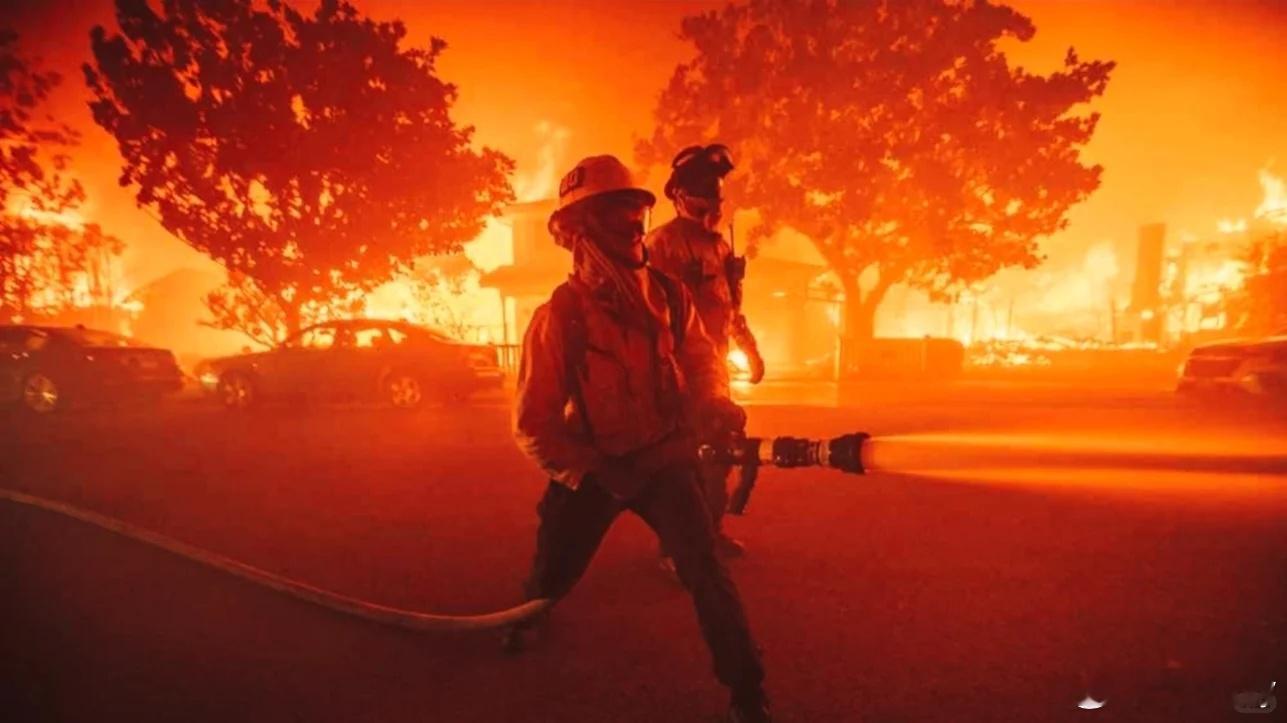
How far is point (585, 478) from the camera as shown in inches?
99.7

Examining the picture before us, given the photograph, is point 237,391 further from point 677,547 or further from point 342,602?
point 677,547

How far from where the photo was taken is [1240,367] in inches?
342

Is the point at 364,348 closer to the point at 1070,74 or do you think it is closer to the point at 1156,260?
the point at 1070,74

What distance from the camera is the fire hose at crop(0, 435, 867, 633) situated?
237 centimetres

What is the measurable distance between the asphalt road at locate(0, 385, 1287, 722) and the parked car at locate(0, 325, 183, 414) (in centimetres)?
553

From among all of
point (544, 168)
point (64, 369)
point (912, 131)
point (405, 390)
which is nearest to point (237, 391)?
point (64, 369)

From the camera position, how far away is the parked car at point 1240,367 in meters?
8.23

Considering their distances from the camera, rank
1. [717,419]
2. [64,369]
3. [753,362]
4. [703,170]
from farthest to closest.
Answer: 1. [64,369]
2. [753,362]
3. [703,170]
4. [717,419]

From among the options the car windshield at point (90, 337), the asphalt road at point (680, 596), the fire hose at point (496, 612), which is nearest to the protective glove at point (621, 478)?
the fire hose at point (496, 612)

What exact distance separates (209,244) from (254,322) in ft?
12.3

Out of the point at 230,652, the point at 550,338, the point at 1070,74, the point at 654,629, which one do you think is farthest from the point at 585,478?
the point at 1070,74

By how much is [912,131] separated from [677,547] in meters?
20.0

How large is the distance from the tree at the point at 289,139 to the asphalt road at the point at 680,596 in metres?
9.55

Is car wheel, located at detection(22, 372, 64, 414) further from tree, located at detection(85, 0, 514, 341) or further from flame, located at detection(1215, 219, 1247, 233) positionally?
flame, located at detection(1215, 219, 1247, 233)
